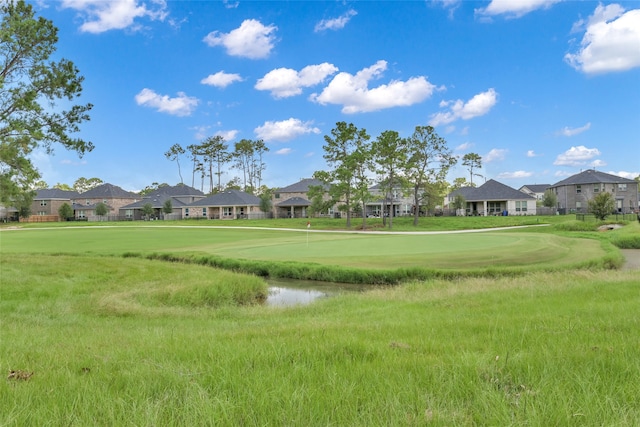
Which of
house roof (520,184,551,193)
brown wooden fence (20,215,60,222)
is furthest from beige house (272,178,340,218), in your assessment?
house roof (520,184,551,193)

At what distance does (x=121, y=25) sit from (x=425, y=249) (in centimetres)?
2111

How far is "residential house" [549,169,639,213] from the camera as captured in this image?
70812 mm

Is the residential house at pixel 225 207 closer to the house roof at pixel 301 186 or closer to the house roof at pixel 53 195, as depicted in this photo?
the house roof at pixel 301 186

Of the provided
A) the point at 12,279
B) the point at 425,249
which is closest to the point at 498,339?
the point at 12,279

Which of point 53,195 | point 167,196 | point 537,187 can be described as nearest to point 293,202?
point 167,196

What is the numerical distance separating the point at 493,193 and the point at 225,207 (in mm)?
53431

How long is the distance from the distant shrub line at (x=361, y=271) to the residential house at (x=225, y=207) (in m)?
59.5

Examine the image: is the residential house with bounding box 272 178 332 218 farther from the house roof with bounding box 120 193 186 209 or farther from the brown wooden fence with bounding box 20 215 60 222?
the brown wooden fence with bounding box 20 215 60 222

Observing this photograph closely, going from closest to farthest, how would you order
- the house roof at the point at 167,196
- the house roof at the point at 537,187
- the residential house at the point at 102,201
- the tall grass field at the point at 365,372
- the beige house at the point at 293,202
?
the tall grass field at the point at 365,372
the beige house at the point at 293,202
the house roof at the point at 167,196
the residential house at the point at 102,201
the house roof at the point at 537,187

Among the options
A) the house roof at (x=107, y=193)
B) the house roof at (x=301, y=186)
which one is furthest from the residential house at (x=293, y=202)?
the house roof at (x=107, y=193)

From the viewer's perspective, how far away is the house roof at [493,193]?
7250 cm

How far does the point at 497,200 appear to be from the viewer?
73125 mm

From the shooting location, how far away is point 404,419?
8.20 ft

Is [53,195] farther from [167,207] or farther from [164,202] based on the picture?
[167,207]
